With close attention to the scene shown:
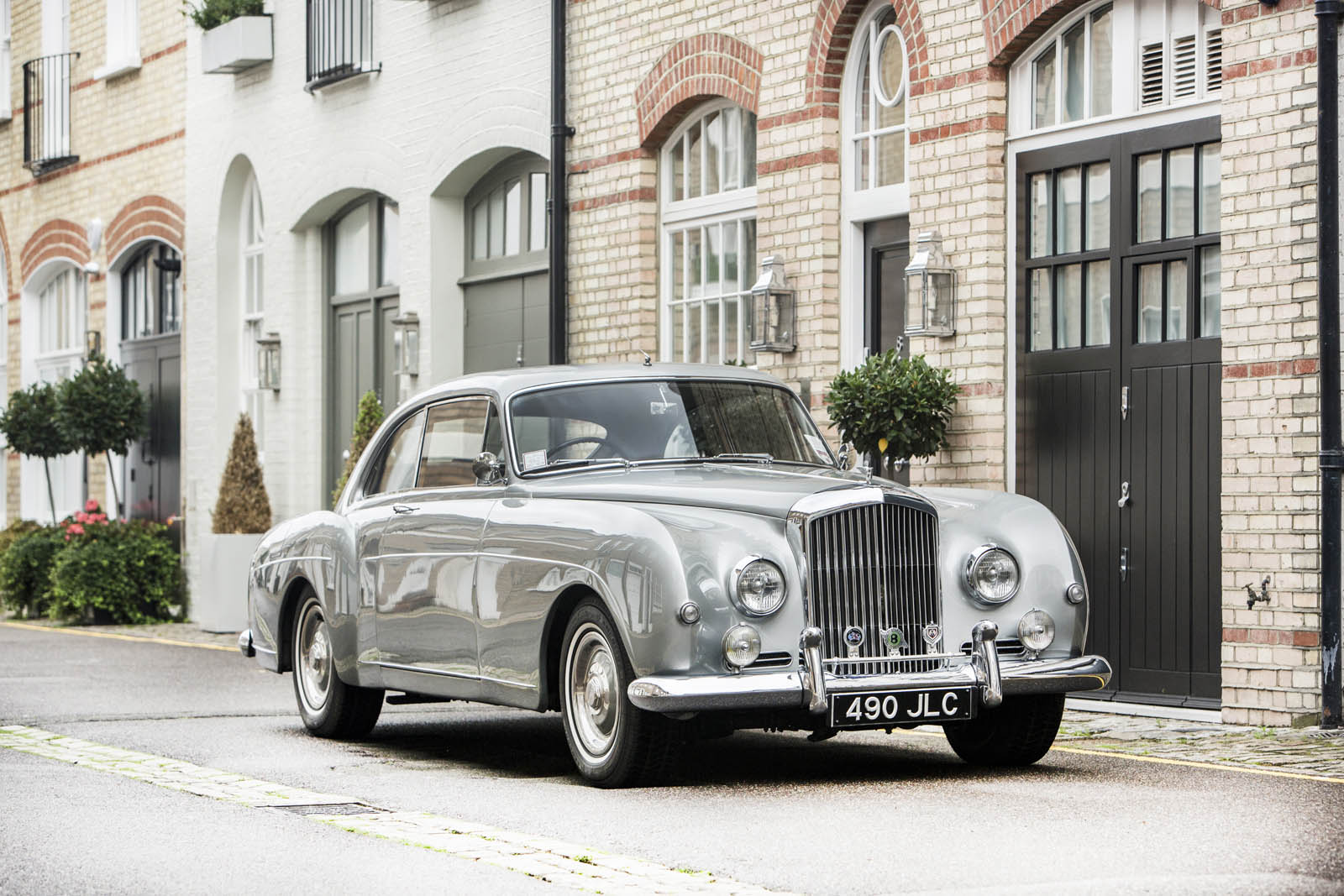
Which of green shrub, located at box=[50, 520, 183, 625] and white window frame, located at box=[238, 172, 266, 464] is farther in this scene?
white window frame, located at box=[238, 172, 266, 464]

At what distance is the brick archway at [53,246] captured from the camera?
82.2ft

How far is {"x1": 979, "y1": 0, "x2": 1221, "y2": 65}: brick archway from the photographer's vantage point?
1230 centimetres

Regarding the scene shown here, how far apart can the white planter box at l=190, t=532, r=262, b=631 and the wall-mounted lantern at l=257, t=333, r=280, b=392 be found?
188 cm

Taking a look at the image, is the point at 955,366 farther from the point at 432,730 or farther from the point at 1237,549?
the point at 432,730

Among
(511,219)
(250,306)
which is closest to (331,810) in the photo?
(511,219)

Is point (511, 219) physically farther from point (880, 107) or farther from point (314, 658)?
point (314, 658)

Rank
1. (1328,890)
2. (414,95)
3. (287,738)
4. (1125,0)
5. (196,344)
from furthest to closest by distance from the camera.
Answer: (196,344) → (414,95) → (1125,0) → (287,738) → (1328,890)

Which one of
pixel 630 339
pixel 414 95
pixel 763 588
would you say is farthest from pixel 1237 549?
pixel 414 95

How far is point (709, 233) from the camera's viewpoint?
15.7 meters

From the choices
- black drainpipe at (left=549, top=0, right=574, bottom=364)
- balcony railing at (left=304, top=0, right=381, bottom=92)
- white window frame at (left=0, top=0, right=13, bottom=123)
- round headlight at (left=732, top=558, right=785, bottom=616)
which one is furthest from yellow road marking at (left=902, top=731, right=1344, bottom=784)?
white window frame at (left=0, top=0, right=13, bottom=123)

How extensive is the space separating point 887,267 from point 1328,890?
8.49 m

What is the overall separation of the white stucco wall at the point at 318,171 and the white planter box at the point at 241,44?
0.14 m

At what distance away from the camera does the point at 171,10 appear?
2281 cm

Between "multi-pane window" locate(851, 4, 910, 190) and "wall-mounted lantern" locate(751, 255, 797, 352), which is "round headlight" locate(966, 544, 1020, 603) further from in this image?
"wall-mounted lantern" locate(751, 255, 797, 352)
